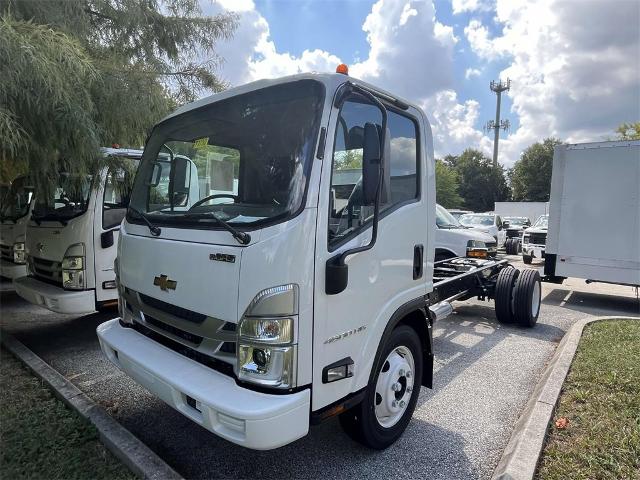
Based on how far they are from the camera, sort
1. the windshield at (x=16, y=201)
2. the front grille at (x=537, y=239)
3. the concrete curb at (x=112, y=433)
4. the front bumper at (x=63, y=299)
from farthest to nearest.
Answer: the front grille at (x=537, y=239), the windshield at (x=16, y=201), the front bumper at (x=63, y=299), the concrete curb at (x=112, y=433)

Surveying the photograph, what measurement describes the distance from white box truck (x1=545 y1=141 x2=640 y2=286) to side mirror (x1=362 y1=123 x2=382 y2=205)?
7862 millimetres

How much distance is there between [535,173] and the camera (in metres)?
58.7

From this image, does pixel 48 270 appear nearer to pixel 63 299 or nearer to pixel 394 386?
pixel 63 299

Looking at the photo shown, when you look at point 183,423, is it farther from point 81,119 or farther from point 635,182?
point 635,182

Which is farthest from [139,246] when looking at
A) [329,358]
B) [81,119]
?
[329,358]

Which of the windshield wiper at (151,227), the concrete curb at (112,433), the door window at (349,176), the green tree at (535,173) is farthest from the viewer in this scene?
the green tree at (535,173)

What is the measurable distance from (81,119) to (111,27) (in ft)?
10.7

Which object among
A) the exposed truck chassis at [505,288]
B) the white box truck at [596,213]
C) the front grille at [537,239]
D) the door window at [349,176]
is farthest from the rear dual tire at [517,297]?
the front grille at [537,239]

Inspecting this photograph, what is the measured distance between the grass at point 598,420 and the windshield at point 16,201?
19.1 feet

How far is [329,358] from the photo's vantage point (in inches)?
96.8

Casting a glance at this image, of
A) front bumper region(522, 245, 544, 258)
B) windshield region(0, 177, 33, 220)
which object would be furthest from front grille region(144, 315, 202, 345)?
front bumper region(522, 245, 544, 258)

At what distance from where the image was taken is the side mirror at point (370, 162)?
2.34 m

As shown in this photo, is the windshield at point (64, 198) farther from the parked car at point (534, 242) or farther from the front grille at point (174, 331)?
the parked car at point (534, 242)

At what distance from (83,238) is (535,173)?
63330mm
